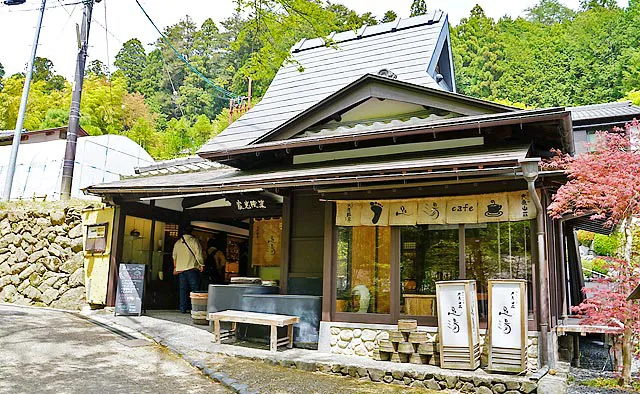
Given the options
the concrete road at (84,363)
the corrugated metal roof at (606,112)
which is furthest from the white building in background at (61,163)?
the corrugated metal roof at (606,112)

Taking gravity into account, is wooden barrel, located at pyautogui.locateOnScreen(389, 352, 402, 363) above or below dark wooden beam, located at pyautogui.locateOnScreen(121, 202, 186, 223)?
below

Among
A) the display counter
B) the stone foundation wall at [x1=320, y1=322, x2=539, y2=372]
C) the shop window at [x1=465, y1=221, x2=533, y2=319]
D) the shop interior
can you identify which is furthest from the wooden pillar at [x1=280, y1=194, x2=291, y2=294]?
the shop window at [x1=465, y1=221, x2=533, y2=319]

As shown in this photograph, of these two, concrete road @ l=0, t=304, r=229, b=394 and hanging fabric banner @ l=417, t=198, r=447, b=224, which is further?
hanging fabric banner @ l=417, t=198, r=447, b=224

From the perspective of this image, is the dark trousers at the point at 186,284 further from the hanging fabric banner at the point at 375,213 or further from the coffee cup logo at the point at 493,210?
the coffee cup logo at the point at 493,210

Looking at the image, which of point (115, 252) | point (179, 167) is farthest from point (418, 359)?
point (179, 167)

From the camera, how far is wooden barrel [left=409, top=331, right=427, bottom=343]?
6637mm

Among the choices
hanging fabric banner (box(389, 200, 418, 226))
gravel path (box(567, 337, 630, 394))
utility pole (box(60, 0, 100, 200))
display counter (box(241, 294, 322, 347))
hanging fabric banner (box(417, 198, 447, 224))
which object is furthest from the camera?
utility pole (box(60, 0, 100, 200))

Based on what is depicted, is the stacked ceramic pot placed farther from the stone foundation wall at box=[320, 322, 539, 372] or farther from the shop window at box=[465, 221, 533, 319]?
the shop window at box=[465, 221, 533, 319]

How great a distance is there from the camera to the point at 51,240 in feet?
37.4

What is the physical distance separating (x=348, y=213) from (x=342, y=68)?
5858mm

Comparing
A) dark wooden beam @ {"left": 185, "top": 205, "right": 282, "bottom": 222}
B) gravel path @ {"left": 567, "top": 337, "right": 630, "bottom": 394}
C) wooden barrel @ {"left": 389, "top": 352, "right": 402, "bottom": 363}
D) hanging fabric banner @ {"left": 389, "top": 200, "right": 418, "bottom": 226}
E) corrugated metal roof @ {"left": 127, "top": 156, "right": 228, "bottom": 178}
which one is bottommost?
gravel path @ {"left": 567, "top": 337, "right": 630, "bottom": 394}

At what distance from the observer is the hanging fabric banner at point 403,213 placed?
23.5ft

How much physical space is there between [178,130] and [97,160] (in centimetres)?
1066

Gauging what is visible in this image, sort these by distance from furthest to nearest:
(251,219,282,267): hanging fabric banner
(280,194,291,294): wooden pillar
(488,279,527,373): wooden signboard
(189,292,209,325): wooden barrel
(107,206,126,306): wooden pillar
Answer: (251,219,282,267): hanging fabric banner < (107,206,126,306): wooden pillar < (189,292,209,325): wooden barrel < (280,194,291,294): wooden pillar < (488,279,527,373): wooden signboard
